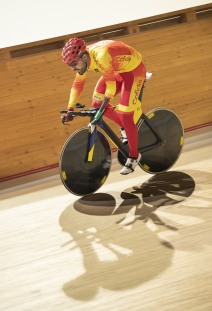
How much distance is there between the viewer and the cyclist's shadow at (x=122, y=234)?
196 cm

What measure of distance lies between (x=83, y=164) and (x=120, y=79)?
2.99 ft

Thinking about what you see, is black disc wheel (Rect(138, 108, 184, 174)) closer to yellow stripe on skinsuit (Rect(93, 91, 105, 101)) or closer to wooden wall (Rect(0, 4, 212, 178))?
yellow stripe on skinsuit (Rect(93, 91, 105, 101))

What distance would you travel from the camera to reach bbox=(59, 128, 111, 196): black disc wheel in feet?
9.39

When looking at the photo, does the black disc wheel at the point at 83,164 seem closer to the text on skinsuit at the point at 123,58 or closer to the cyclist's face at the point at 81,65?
the cyclist's face at the point at 81,65

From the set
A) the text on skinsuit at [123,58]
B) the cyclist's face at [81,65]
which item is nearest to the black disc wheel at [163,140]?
the text on skinsuit at [123,58]

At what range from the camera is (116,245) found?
230cm

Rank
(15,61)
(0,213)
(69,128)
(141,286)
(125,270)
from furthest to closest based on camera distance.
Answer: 1. (69,128)
2. (15,61)
3. (0,213)
4. (125,270)
5. (141,286)

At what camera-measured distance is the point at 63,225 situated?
2.75m

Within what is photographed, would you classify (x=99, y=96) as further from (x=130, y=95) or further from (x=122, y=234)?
(x=122, y=234)

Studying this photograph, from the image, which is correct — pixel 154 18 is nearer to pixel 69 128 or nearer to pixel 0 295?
pixel 69 128

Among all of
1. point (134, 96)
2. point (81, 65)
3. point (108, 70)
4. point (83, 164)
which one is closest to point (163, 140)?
point (134, 96)

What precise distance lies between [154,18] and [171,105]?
1239 mm

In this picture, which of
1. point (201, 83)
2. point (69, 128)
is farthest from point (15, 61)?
point (201, 83)

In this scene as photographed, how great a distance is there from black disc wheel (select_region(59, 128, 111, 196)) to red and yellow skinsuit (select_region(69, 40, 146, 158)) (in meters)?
0.28
